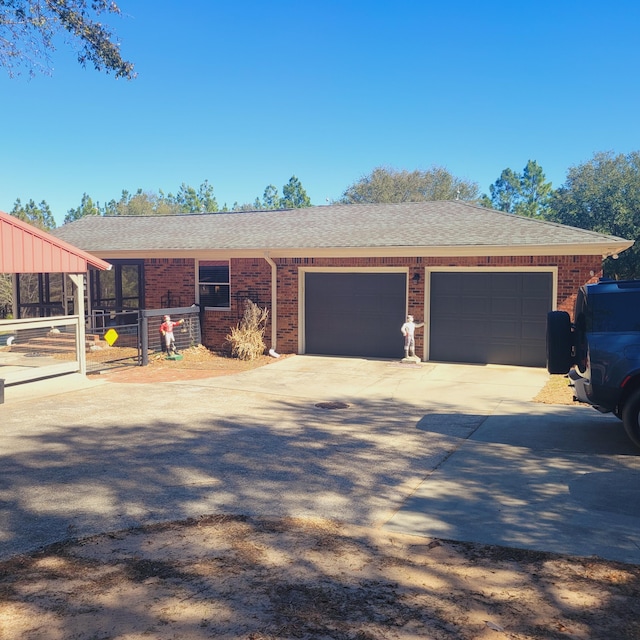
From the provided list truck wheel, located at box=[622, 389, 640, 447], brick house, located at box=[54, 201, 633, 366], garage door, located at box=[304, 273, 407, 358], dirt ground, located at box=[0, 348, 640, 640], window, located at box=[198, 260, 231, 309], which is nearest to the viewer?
dirt ground, located at box=[0, 348, 640, 640]

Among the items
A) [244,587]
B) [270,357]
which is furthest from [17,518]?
[270,357]

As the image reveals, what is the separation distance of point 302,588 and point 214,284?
1449 centimetres

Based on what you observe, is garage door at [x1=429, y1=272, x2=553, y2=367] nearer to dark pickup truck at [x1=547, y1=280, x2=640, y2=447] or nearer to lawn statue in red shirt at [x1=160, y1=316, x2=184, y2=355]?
dark pickup truck at [x1=547, y1=280, x2=640, y2=447]

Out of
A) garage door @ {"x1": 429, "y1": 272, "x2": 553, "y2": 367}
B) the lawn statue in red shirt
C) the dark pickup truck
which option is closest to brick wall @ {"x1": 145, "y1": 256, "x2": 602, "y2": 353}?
garage door @ {"x1": 429, "y1": 272, "x2": 553, "y2": 367}

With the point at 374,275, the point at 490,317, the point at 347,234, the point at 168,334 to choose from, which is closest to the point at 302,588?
the point at 490,317

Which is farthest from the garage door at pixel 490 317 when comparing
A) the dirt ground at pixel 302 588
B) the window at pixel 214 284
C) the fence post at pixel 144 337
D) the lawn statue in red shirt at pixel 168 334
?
the dirt ground at pixel 302 588

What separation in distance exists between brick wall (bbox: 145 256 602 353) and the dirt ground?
10649 millimetres

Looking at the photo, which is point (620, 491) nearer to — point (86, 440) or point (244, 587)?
point (244, 587)

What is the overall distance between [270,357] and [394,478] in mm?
10303

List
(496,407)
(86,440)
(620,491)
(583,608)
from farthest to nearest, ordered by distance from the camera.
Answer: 1. (496,407)
2. (86,440)
3. (620,491)
4. (583,608)

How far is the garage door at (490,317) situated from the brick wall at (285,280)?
35 cm

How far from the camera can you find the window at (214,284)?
17766 mm

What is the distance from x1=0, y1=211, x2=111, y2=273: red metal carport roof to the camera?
1053cm

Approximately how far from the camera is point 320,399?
11.1m
